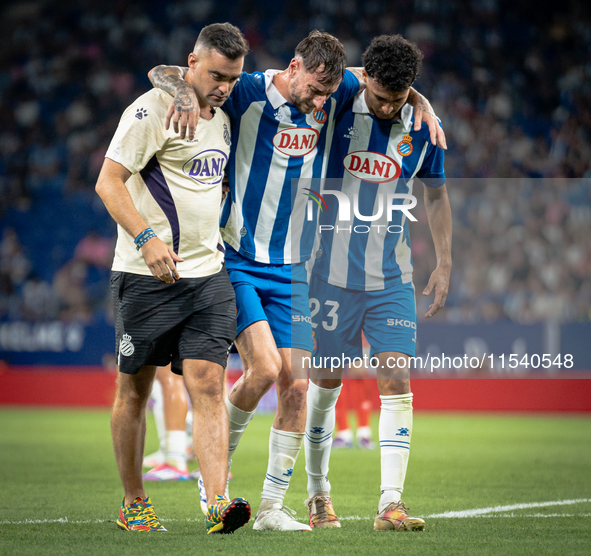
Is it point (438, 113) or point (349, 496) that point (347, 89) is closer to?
point (349, 496)

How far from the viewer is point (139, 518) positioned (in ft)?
12.8

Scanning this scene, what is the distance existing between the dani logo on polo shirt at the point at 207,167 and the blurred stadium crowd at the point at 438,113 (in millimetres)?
9391

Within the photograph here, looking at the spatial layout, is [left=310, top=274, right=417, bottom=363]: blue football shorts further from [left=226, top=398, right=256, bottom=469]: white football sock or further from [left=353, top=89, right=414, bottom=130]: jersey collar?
[left=353, top=89, right=414, bottom=130]: jersey collar

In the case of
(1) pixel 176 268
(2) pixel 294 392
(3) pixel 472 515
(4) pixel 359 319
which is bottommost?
(3) pixel 472 515

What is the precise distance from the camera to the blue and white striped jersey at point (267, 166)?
14.0 ft

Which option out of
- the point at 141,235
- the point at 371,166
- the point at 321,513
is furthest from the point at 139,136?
the point at 321,513

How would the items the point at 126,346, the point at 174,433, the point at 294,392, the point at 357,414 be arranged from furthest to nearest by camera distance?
the point at 357,414 < the point at 174,433 < the point at 294,392 < the point at 126,346

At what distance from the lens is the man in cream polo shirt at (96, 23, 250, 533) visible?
3.76 m

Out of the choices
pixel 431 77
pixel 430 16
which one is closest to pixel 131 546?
pixel 431 77

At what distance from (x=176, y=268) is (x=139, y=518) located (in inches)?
47.2

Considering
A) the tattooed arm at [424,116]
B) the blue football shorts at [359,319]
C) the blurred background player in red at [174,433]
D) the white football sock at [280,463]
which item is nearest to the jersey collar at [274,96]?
the tattooed arm at [424,116]

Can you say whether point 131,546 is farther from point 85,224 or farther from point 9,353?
point 85,224

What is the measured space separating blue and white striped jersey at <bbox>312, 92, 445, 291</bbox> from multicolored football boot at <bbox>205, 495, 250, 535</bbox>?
144 centimetres

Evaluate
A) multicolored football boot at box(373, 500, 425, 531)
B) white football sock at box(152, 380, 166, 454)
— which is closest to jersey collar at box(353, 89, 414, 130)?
multicolored football boot at box(373, 500, 425, 531)
